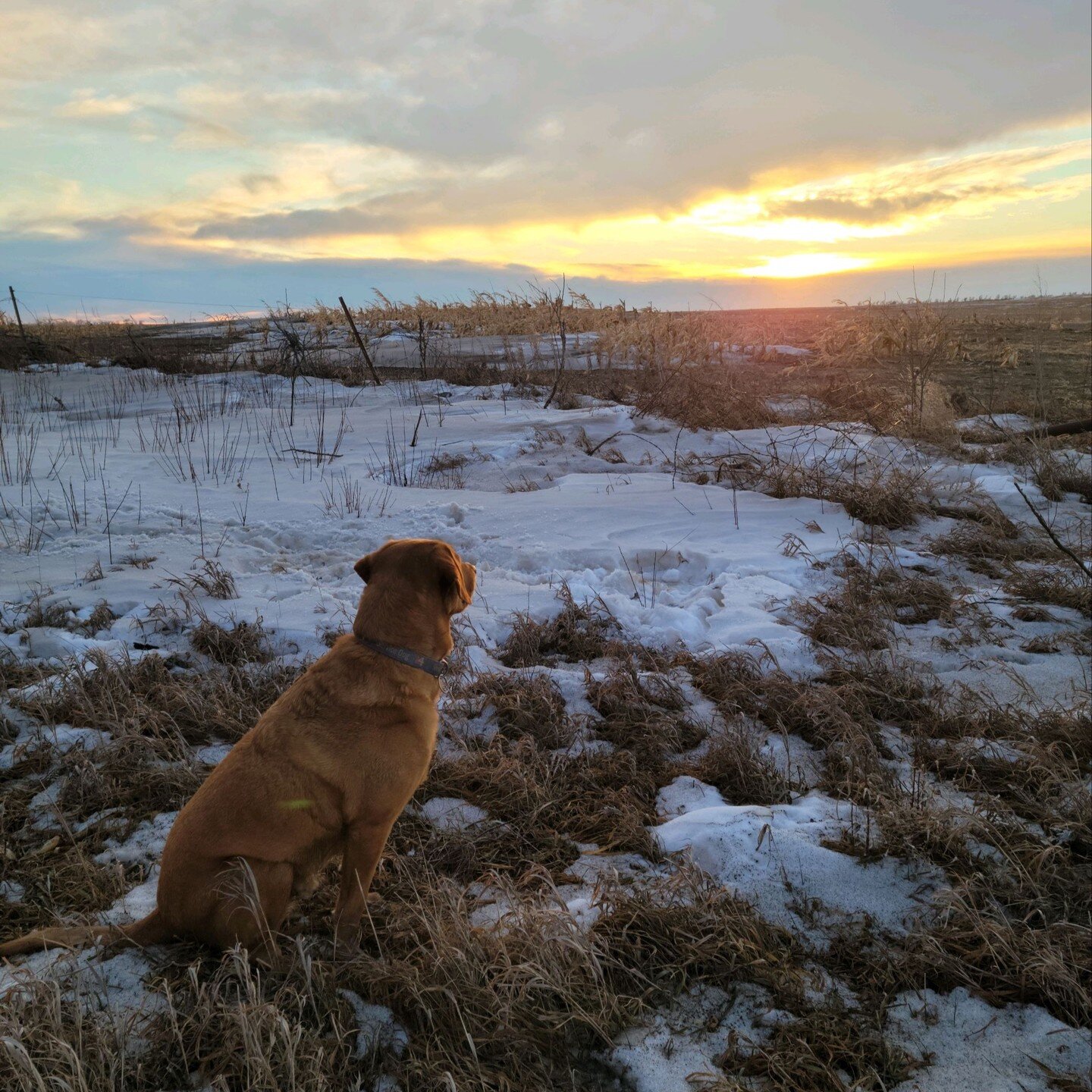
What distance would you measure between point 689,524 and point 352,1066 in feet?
17.5

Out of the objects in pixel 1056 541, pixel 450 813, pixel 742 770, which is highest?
pixel 1056 541

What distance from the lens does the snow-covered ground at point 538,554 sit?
244 cm

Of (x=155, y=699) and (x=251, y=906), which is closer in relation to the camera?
(x=251, y=906)

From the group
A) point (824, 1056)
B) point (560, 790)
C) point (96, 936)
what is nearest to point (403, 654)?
point (560, 790)

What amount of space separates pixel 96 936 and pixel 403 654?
1317 mm

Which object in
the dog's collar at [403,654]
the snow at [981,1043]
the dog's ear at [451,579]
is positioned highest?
the dog's ear at [451,579]

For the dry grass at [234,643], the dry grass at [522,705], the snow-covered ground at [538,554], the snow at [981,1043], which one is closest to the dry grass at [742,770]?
the snow-covered ground at [538,554]

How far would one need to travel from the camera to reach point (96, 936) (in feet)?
7.55

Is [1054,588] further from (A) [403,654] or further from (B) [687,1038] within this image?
(A) [403,654]

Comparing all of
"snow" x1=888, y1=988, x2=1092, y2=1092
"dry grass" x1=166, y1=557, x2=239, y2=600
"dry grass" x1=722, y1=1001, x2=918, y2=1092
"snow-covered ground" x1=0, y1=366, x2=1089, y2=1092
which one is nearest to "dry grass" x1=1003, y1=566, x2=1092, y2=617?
"snow-covered ground" x1=0, y1=366, x2=1089, y2=1092

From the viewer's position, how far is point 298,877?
2330mm

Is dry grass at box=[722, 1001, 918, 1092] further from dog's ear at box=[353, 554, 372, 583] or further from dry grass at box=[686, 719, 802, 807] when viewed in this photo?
dog's ear at box=[353, 554, 372, 583]

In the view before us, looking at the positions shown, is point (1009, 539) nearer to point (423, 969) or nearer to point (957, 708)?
point (957, 708)

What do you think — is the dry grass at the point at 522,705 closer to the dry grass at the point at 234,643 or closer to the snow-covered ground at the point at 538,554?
the snow-covered ground at the point at 538,554
